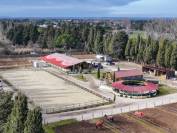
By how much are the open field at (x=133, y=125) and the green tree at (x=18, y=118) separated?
10347 mm

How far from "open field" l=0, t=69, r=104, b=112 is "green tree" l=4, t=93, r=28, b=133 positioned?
679 inches

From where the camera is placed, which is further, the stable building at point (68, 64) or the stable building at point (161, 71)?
the stable building at point (68, 64)

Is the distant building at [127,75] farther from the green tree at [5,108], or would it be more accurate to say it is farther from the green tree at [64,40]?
the green tree at [64,40]

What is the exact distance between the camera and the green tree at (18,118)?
25.9 metres

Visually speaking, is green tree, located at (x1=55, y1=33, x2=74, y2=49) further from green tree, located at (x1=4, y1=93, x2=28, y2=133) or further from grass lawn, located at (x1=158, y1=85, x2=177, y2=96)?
green tree, located at (x1=4, y1=93, x2=28, y2=133)

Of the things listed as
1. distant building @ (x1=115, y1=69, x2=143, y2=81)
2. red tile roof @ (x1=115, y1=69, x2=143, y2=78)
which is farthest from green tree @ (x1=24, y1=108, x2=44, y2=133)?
red tile roof @ (x1=115, y1=69, x2=143, y2=78)

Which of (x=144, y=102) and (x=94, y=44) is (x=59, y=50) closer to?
(x=94, y=44)

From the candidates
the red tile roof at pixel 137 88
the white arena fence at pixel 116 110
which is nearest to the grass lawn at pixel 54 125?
the white arena fence at pixel 116 110

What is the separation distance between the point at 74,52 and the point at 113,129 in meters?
68.4

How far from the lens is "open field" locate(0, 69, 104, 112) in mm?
48500

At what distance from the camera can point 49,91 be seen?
55.9 metres

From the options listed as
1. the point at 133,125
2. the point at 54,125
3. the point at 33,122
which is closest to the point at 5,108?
the point at 33,122

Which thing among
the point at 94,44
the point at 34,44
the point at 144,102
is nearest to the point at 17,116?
the point at 144,102

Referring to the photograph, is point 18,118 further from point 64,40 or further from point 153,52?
point 64,40
